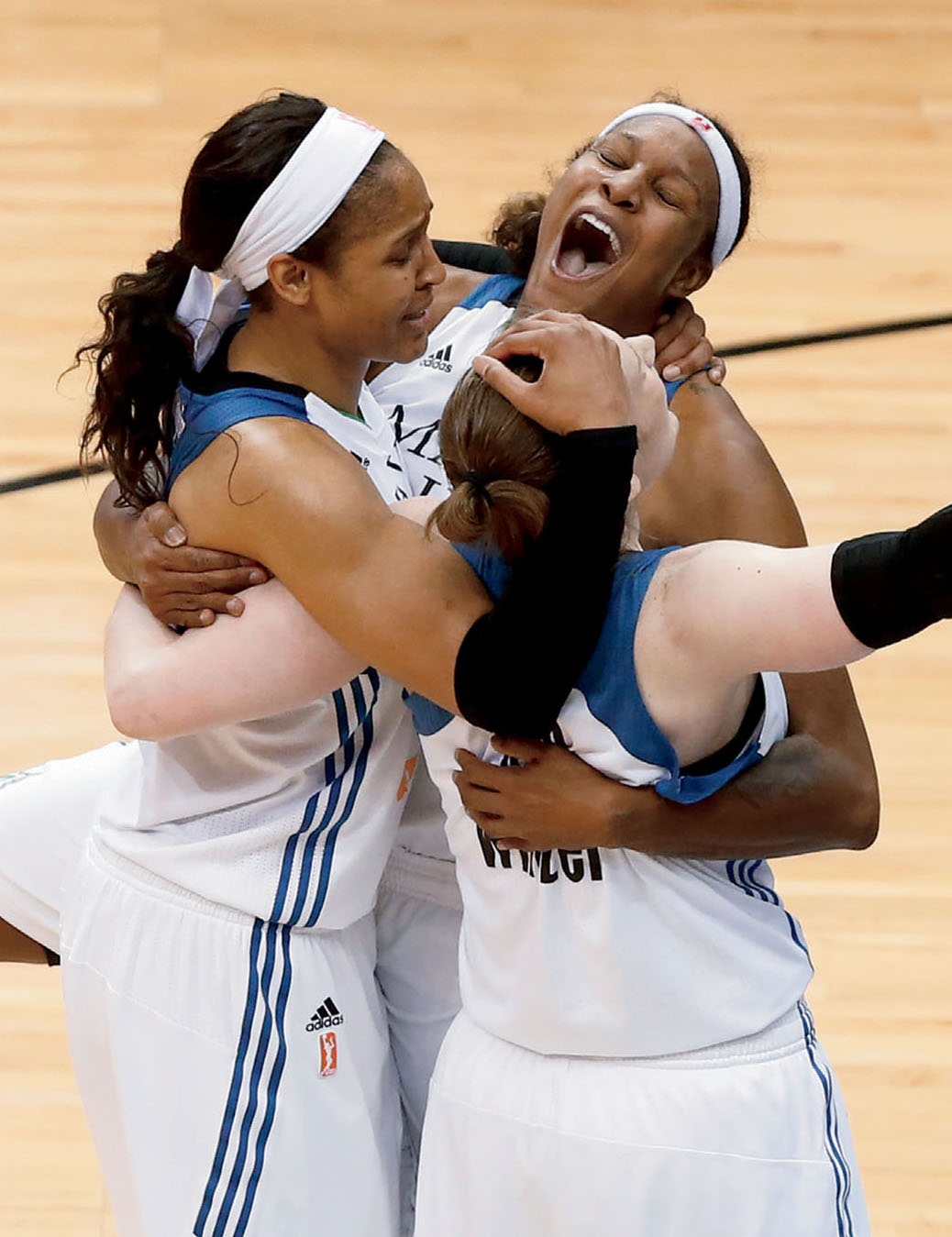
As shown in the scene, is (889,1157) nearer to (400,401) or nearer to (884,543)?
(400,401)

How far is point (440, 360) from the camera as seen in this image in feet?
9.17

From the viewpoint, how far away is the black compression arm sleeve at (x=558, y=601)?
1954mm

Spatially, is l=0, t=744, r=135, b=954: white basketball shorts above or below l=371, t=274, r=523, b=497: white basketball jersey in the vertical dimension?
below

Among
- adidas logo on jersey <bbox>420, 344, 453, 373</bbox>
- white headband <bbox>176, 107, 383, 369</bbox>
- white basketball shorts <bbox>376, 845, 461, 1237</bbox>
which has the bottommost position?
white basketball shorts <bbox>376, 845, 461, 1237</bbox>

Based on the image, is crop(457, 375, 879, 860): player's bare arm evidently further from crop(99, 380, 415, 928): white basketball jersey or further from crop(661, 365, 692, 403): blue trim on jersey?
crop(99, 380, 415, 928): white basketball jersey

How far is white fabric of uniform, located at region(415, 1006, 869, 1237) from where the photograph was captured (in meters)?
2.11

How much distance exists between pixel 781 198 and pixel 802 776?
4020mm

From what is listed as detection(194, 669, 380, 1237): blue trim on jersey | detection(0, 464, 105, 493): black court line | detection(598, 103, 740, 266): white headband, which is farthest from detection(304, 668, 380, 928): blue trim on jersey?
detection(0, 464, 105, 493): black court line

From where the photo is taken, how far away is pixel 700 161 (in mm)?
2729

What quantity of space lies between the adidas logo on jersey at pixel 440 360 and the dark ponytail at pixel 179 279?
1.50ft

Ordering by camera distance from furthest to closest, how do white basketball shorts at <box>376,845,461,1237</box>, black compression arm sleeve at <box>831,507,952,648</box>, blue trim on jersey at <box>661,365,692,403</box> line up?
1. white basketball shorts at <box>376,845,461,1237</box>
2. blue trim on jersey at <box>661,365,692,403</box>
3. black compression arm sleeve at <box>831,507,952,648</box>

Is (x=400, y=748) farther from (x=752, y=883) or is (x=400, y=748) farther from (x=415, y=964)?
(x=752, y=883)

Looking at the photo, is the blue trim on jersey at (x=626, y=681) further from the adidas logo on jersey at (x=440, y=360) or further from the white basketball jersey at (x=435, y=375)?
the adidas logo on jersey at (x=440, y=360)

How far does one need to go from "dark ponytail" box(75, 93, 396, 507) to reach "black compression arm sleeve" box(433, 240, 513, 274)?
2.38 ft
